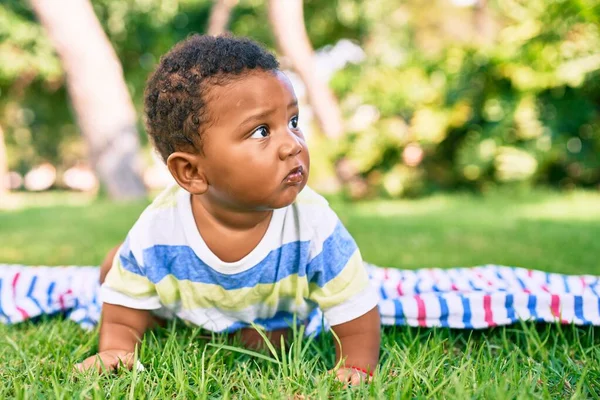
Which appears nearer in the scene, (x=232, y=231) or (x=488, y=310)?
(x=232, y=231)

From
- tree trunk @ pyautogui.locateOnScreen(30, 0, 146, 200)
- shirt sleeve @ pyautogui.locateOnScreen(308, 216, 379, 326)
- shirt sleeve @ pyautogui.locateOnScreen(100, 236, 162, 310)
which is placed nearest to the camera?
shirt sleeve @ pyautogui.locateOnScreen(308, 216, 379, 326)

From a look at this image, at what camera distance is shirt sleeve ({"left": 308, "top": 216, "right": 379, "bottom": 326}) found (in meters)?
1.68

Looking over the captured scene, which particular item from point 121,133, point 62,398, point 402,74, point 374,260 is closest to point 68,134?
point 121,133

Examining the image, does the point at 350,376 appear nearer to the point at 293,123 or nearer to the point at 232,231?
the point at 232,231

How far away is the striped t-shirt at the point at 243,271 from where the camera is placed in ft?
5.58

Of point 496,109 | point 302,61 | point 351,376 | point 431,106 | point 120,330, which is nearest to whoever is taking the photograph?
point 351,376

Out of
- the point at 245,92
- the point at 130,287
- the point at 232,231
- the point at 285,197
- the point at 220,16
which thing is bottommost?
the point at 130,287

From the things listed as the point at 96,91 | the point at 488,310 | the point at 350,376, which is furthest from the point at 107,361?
the point at 96,91

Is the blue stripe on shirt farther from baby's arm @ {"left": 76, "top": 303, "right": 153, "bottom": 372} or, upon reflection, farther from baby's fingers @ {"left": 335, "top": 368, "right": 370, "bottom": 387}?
baby's fingers @ {"left": 335, "top": 368, "right": 370, "bottom": 387}

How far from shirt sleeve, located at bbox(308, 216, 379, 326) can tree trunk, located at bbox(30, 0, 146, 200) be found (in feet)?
21.8

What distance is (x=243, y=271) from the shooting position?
1.71m

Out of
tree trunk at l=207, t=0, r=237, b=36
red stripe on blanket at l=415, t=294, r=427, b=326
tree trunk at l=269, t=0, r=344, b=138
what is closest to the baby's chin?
red stripe on blanket at l=415, t=294, r=427, b=326

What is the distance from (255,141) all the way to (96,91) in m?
6.84

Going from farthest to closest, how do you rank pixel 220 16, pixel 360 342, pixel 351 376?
pixel 220 16 < pixel 360 342 < pixel 351 376
